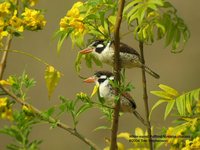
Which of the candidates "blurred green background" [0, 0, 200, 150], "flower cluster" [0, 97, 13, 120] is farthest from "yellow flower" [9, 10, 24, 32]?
"blurred green background" [0, 0, 200, 150]

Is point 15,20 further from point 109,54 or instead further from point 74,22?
point 109,54

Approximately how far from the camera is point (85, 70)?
106 inches

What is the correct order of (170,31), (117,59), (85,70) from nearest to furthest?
(117,59) → (170,31) → (85,70)

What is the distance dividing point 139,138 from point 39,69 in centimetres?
159

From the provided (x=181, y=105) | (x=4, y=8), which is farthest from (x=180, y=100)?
(x=4, y=8)

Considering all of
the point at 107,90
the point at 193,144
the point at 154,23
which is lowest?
the point at 193,144

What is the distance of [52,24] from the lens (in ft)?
8.91

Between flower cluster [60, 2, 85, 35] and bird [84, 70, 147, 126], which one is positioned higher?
flower cluster [60, 2, 85, 35]

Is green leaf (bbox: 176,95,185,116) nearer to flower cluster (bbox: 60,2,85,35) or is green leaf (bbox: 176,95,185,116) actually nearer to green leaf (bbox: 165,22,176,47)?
green leaf (bbox: 165,22,176,47)

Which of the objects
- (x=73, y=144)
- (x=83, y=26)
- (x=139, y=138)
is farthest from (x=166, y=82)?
(x=83, y=26)

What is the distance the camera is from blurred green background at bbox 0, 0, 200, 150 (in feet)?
8.57

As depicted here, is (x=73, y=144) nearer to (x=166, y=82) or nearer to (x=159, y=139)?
(x=166, y=82)

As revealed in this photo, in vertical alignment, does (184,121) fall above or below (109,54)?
below

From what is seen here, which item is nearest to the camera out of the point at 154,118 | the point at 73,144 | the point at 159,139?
the point at 159,139
